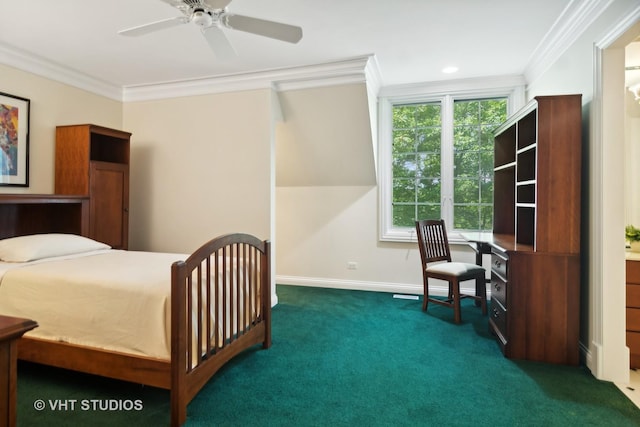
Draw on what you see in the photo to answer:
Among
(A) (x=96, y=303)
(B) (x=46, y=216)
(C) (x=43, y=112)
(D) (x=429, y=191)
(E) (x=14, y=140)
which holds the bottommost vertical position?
(A) (x=96, y=303)

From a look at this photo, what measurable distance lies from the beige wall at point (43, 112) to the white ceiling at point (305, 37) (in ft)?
0.74

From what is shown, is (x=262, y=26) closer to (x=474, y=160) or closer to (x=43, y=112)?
(x=43, y=112)

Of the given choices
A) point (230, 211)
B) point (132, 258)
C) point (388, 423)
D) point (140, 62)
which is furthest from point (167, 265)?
point (140, 62)

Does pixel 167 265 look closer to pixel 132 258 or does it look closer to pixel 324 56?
pixel 132 258

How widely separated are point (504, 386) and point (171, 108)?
13.5ft

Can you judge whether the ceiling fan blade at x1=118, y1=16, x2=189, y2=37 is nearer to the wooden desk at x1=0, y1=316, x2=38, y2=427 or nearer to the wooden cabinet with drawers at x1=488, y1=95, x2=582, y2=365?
the wooden desk at x1=0, y1=316, x2=38, y2=427

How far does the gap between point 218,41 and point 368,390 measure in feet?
7.58

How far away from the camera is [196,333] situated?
1869 millimetres

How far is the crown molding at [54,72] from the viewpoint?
3.04 metres

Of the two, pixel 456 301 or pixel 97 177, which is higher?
pixel 97 177

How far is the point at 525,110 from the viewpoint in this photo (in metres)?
2.59

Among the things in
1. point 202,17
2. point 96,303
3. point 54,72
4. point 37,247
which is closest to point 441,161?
point 202,17

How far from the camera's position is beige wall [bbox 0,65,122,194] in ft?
10.2

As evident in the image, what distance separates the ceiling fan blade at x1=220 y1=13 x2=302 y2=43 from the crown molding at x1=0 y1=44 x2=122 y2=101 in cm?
240
